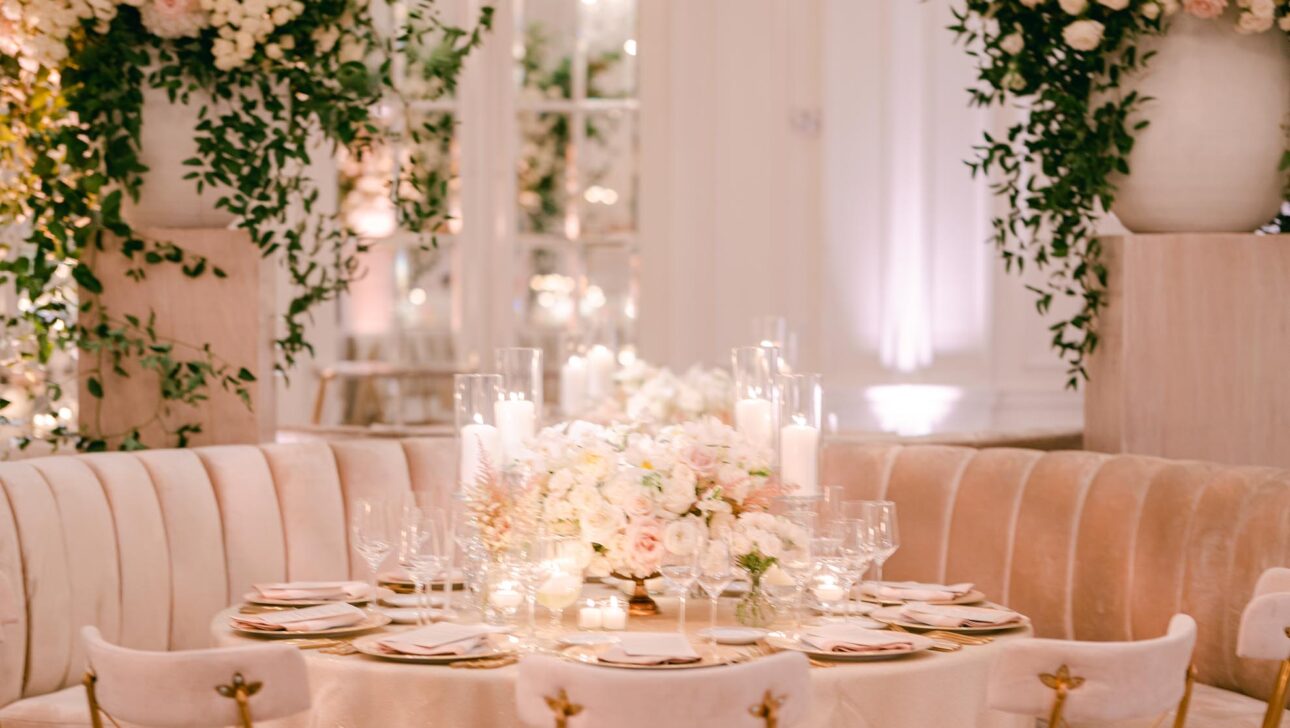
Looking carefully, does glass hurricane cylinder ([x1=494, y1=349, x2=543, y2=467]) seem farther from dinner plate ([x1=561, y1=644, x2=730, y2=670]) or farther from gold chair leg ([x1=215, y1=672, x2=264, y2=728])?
gold chair leg ([x1=215, y1=672, x2=264, y2=728])

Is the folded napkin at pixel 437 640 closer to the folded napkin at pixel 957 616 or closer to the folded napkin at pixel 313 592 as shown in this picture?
the folded napkin at pixel 313 592

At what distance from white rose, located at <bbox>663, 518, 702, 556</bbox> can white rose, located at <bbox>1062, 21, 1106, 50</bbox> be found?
185 cm

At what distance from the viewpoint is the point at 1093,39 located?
12.2 feet

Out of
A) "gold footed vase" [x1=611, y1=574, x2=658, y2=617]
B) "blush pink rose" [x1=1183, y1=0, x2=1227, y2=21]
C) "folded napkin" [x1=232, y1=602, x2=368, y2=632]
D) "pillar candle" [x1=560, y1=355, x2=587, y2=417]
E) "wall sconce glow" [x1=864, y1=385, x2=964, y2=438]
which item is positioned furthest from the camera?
"wall sconce glow" [x1=864, y1=385, x2=964, y2=438]

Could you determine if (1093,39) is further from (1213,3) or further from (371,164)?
(371,164)

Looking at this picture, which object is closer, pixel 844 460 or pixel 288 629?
pixel 288 629

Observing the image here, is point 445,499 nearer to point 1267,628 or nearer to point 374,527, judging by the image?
point 374,527

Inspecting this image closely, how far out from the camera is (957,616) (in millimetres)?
2797

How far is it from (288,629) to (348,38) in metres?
1.90

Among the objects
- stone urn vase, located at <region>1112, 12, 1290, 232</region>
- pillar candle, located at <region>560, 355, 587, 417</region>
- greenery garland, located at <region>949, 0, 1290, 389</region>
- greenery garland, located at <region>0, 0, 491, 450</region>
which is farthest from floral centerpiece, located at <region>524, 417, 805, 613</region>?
pillar candle, located at <region>560, 355, 587, 417</region>

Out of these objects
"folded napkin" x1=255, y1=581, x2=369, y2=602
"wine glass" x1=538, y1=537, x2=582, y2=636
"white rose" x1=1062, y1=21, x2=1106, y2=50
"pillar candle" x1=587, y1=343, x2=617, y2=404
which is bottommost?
"folded napkin" x1=255, y1=581, x2=369, y2=602

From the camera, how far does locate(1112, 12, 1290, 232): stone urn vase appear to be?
148 inches

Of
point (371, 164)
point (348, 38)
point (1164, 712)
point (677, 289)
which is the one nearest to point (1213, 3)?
point (1164, 712)

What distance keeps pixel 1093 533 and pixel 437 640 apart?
1825mm
